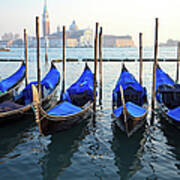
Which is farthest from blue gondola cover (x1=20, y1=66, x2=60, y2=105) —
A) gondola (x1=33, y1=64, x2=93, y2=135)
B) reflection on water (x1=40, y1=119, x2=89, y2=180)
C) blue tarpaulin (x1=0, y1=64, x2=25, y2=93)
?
reflection on water (x1=40, y1=119, x2=89, y2=180)

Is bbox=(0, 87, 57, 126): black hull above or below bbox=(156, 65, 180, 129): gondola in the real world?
below

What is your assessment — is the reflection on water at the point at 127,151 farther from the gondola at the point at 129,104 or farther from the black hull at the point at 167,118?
the black hull at the point at 167,118

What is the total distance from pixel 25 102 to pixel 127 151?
17.4ft

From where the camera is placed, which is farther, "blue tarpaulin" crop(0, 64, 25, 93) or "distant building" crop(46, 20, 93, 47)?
"distant building" crop(46, 20, 93, 47)

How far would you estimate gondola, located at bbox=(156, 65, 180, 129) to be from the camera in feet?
27.8

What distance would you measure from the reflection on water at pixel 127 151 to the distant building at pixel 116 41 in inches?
7044

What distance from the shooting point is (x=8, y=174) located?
6.17 metres

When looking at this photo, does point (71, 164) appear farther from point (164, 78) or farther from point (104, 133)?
point (164, 78)

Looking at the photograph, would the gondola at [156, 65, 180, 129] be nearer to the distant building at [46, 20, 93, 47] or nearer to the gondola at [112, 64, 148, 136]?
the gondola at [112, 64, 148, 136]

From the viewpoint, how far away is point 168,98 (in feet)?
34.7

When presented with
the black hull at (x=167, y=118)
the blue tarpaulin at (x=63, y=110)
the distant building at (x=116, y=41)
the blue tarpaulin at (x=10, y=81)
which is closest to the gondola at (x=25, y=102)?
the blue tarpaulin at (x=63, y=110)

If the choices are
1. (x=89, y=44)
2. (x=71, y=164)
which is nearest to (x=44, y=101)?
(x=71, y=164)

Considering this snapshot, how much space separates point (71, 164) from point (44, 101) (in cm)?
480

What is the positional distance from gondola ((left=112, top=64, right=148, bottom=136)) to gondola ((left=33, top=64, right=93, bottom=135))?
118cm
